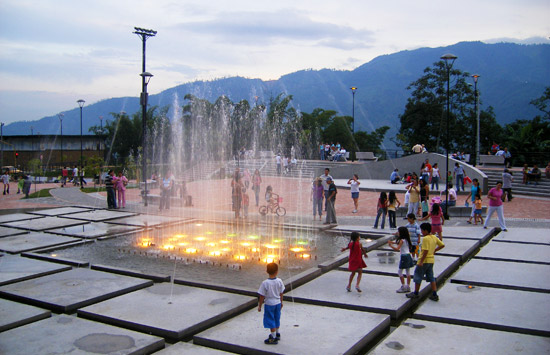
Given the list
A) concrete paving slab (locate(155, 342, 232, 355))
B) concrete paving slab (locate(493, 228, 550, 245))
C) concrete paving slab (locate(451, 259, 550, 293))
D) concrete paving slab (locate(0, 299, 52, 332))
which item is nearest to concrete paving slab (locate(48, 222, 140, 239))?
concrete paving slab (locate(0, 299, 52, 332))

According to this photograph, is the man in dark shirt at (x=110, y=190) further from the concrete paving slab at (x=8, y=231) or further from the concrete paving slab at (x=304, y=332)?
the concrete paving slab at (x=304, y=332)

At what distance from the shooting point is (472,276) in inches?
369

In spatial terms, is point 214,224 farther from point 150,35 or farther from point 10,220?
point 150,35

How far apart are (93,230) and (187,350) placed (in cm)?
1005

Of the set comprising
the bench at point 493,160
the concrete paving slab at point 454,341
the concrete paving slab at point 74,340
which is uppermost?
the bench at point 493,160

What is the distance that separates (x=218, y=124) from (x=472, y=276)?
57.0 metres

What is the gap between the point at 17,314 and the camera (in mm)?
7316

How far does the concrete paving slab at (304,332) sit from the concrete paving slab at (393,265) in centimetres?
246

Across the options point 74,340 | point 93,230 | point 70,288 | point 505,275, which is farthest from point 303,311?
point 93,230

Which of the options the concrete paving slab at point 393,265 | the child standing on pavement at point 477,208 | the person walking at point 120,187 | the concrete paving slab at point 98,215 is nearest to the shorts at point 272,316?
the concrete paving slab at point 393,265

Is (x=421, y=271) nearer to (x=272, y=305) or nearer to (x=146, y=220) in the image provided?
(x=272, y=305)

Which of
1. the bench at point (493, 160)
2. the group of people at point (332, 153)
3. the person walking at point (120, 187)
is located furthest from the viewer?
the group of people at point (332, 153)

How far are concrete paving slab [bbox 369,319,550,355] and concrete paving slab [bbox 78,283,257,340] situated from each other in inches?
95.5

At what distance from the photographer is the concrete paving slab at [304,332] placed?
602 centimetres
